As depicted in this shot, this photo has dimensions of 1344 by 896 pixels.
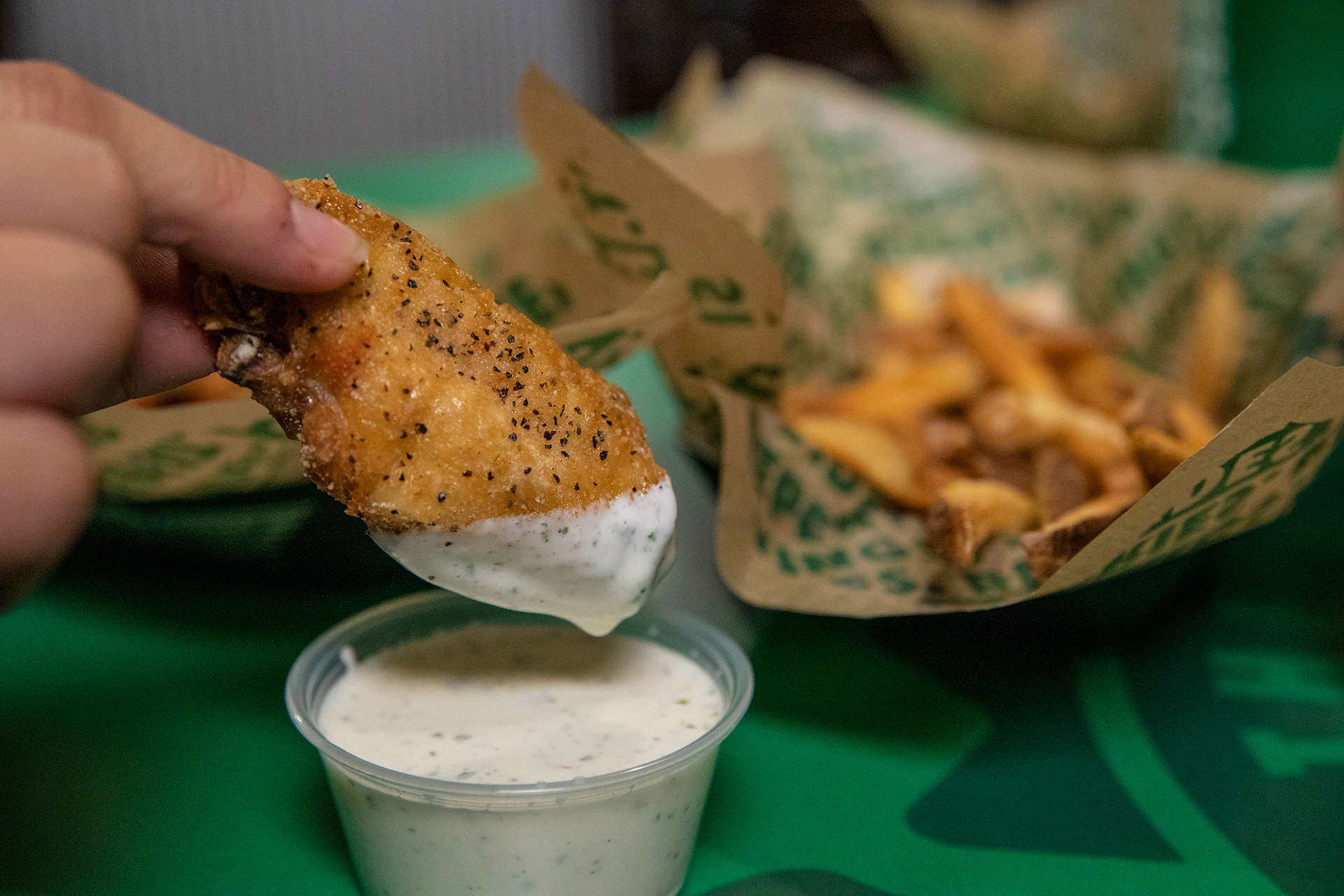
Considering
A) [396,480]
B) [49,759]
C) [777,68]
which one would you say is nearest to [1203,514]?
[396,480]

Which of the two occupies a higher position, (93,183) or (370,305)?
(93,183)

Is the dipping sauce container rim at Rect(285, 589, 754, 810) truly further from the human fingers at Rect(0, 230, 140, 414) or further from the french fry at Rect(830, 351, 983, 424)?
the french fry at Rect(830, 351, 983, 424)

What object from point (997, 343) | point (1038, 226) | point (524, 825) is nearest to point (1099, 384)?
point (997, 343)

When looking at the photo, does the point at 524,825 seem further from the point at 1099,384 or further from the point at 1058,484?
the point at 1099,384

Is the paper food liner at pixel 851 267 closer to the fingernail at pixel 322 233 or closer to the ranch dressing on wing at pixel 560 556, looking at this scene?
the ranch dressing on wing at pixel 560 556

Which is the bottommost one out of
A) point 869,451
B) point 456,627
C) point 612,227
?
point 456,627

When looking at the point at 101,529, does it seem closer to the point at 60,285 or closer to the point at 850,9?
the point at 60,285

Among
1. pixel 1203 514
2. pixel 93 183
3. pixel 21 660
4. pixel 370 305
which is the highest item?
pixel 93 183
